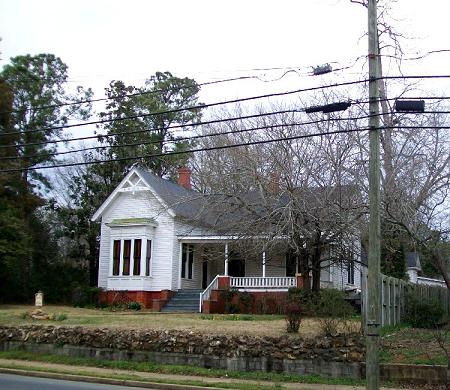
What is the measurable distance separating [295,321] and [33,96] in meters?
29.5

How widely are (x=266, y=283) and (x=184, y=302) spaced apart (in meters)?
4.51

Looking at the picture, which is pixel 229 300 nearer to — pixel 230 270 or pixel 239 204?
pixel 239 204

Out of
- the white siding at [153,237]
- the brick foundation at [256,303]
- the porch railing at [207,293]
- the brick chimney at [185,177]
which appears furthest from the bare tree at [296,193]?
the brick chimney at [185,177]

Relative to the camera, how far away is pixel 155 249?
108 feet

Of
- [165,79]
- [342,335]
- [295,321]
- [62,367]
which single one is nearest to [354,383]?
[342,335]

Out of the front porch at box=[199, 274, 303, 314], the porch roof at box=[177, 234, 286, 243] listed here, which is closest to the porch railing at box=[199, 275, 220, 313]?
the front porch at box=[199, 274, 303, 314]

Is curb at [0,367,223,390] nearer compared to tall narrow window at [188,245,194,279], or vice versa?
curb at [0,367,223,390]

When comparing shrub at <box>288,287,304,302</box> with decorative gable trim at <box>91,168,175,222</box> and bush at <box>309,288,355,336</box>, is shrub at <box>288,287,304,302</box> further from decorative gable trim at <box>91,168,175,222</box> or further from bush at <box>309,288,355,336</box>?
decorative gable trim at <box>91,168,175,222</box>

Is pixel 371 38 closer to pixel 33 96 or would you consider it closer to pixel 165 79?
pixel 33 96

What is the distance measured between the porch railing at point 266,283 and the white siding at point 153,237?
15.0 ft

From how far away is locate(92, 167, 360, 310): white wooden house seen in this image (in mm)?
31844

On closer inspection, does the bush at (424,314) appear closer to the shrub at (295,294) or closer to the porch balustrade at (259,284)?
the shrub at (295,294)

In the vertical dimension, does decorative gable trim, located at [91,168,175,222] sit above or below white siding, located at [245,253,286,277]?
above

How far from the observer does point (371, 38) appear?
42.3 feet
